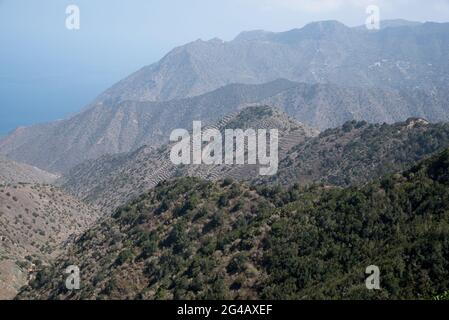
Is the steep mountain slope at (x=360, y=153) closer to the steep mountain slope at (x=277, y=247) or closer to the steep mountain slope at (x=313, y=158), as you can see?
the steep mountain slope at (x=313, y=158)

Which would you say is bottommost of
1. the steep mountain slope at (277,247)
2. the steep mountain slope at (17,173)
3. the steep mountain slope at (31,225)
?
the steep mountain slope at (17,173)

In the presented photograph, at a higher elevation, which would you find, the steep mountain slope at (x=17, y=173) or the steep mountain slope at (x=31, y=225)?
the steep mountain slope at (x=31, y=225)

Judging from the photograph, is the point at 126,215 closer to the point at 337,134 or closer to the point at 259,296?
the point at 259,296

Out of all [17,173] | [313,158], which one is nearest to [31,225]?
[313,158]

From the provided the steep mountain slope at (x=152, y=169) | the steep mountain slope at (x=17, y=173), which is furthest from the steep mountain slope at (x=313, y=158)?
the steep mountain slope at (x=17, y=173)
